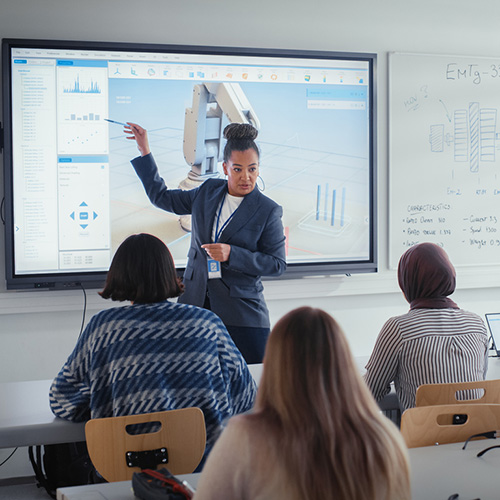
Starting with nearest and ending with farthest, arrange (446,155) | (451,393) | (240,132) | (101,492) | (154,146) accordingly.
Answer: (101,492) → (451,393) → (240,132) → (154,146) → (446,155)

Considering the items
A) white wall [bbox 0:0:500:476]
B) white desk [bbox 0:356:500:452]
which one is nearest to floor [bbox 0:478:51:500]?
white wall [bbox 0:0:500:476]

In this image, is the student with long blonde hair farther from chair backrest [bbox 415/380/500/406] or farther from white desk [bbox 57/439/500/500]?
chair backrest [bbox 415/380/500/406]

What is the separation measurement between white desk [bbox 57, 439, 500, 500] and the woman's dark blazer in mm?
1474

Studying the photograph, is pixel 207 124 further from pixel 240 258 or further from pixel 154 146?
pixel 240 258

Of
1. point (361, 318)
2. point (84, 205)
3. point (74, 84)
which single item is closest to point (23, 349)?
point (84, 205)

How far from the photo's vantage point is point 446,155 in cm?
402

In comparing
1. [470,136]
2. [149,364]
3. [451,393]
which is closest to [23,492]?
[149,364]

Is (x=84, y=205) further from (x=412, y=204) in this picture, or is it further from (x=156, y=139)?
(x=412, y=204)

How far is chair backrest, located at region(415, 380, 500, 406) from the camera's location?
6.28 ft

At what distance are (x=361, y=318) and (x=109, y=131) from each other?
6.33 feet

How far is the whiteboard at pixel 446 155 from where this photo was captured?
3941mm

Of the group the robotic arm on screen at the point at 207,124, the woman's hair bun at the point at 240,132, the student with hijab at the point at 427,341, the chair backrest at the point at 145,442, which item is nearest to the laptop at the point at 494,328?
the student with hijab at the point at 427,341

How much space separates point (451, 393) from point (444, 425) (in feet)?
0.49

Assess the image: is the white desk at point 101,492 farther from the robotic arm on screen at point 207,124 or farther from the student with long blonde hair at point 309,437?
the robotic arm on screen at point 207,124
